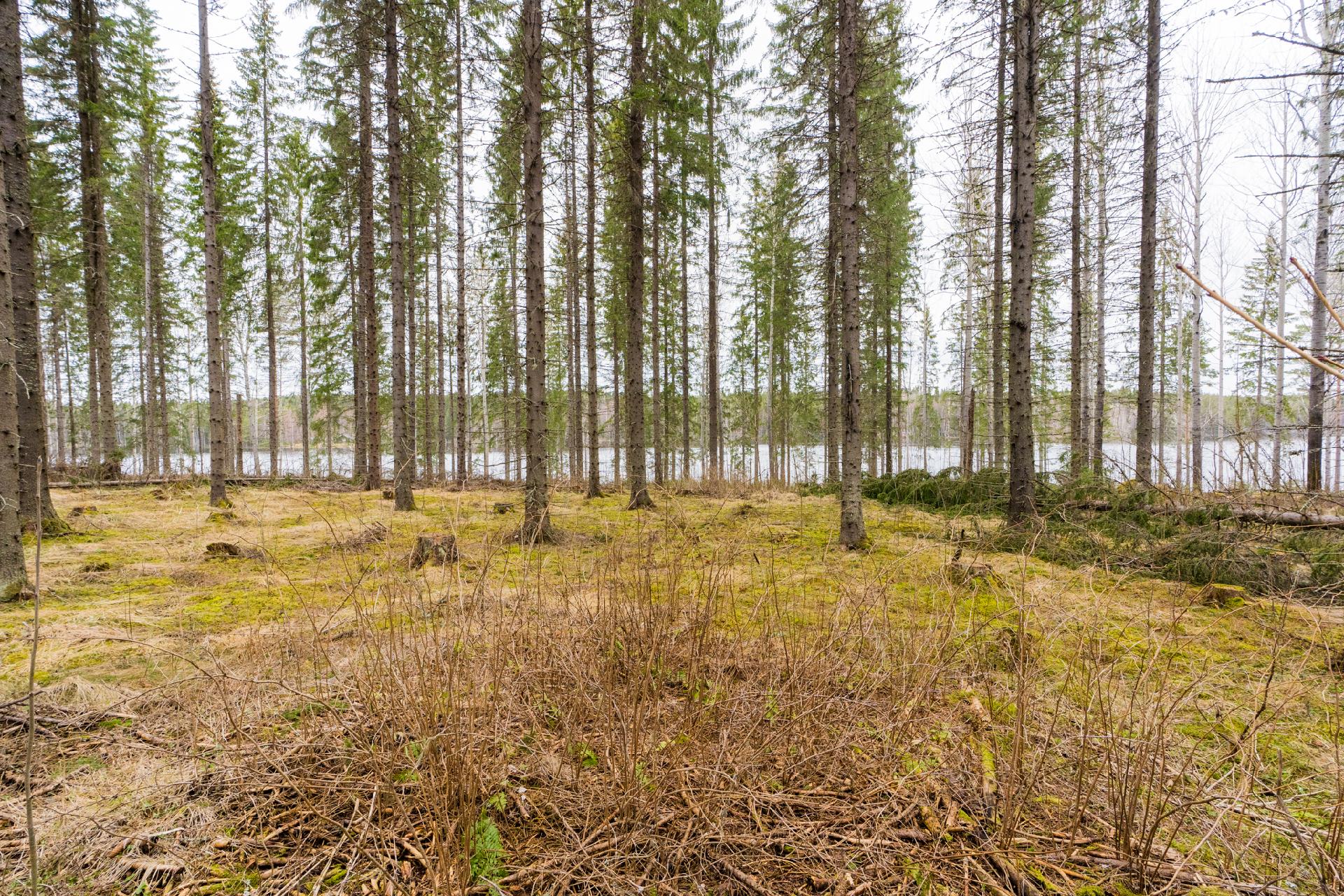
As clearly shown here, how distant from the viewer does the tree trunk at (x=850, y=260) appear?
6.65 meters

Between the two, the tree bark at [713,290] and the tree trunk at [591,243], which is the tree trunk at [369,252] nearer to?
the tree trunk at [591,243]

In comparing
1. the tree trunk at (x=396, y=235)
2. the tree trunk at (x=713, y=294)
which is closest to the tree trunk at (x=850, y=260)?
the tree trunk at (x=396, y=235)

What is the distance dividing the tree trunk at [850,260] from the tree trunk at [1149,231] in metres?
6.53

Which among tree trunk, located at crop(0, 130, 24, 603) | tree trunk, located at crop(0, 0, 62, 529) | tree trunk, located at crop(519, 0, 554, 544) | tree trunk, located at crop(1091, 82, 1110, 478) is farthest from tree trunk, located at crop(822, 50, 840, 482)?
tree trunk, located at crop(0, 130, 24, 603)

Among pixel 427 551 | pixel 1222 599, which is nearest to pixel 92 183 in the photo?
pixel 427 551

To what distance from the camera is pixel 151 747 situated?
7.33 ft

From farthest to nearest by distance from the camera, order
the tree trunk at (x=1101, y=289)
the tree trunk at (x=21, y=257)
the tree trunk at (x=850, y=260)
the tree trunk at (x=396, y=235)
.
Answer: the tree trunk at (x=1101, y=289) < the tree trunk at (x=396, y=235) < the tree trunk at (x=850, y=260) < the tree trunk at (x=21, y=257)

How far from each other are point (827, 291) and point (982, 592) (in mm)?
9886

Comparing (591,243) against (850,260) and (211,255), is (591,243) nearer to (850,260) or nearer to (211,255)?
(211,255)

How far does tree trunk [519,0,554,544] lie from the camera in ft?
22.4

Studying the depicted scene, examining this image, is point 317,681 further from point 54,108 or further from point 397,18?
point 54,108

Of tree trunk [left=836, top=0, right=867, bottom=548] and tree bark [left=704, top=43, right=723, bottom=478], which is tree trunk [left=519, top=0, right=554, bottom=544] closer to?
tree trunk [left=836, top=0, right=867, bottom=548]

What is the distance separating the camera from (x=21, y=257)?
21.7 ft

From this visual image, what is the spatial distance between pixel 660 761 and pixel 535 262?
637 centimetres
